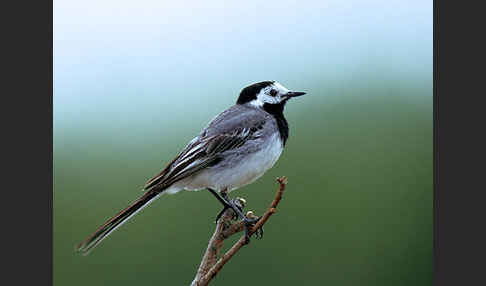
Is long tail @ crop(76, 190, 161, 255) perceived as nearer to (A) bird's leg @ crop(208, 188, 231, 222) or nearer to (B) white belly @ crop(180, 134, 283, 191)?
(B) white belly @ crop(180, 134, 283, 191)

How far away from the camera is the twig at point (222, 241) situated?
306 centimetres

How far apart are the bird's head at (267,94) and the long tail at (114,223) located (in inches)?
44.2

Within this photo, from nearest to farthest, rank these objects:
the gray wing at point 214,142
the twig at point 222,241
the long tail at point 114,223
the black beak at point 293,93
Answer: the twig at point 222,241 < the long tail at point 114,223 < the gray wing at point 214,142 < the black beak at point 293,93

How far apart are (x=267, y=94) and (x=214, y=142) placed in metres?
0.63

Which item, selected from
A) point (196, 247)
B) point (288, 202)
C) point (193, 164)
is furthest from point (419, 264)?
point (193, 164)

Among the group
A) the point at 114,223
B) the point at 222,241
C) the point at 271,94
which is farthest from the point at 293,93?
the point at 114,223

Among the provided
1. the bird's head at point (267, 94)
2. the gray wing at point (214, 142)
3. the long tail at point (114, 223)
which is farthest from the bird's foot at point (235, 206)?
the bird's head at point (267, 94)

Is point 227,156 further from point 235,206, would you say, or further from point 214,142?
point 235,206

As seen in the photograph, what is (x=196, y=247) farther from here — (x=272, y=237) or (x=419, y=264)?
(x=419, y=264)

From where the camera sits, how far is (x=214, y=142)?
402 centimetres

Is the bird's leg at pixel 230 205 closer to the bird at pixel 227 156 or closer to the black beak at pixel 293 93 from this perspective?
the bird at pixel 227 156

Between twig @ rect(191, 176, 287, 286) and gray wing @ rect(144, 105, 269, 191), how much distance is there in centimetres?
37

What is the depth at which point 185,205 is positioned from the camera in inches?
192

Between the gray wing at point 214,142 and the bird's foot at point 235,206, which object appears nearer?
the gray wing at point 214,142
